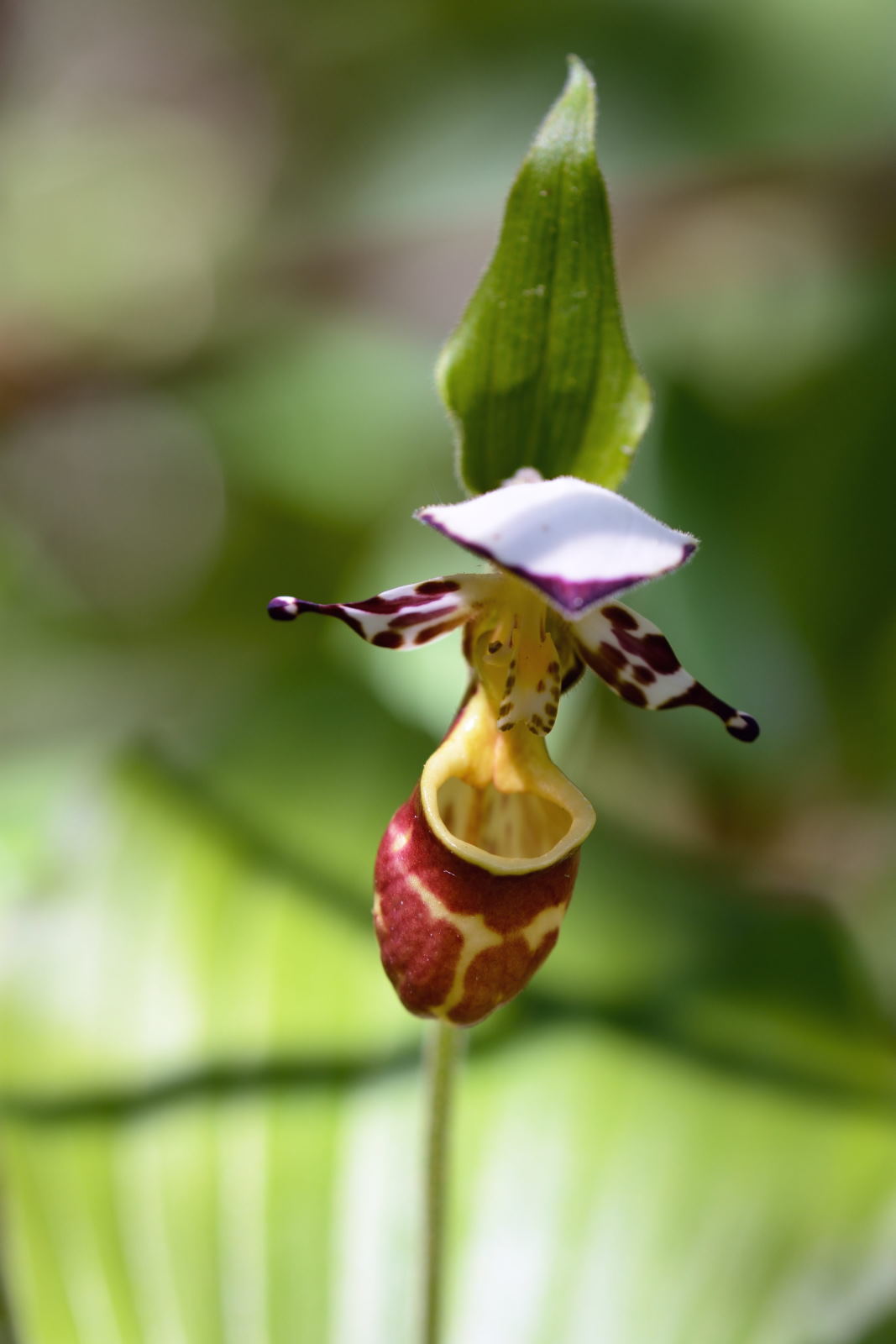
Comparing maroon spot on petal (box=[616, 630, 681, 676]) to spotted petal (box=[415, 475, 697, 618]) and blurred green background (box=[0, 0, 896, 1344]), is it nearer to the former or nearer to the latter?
spotted petal (box=[415, 475, 697, 618])

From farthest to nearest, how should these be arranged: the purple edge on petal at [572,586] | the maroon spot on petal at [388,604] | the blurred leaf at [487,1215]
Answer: the blurred leaf at [487,1215] < the maroon spot on petal at [388,604] < the purple edge on petal at [572,586]

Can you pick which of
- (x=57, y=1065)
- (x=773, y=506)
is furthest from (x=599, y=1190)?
(x=773, y=506)

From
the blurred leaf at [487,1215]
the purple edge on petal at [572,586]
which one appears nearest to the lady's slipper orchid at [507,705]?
the purple edge on petal at [572,586]

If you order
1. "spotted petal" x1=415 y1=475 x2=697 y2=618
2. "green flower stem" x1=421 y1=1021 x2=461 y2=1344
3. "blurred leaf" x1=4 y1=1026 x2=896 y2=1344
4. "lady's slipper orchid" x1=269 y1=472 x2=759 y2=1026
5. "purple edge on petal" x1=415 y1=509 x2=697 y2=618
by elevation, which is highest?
"spotted petal" x1=415 y1=475 x2=697 y2=618

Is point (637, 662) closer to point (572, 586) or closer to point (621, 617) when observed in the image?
point (621, 617)

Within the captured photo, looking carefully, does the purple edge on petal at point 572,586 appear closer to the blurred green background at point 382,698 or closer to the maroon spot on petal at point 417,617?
the maroon spot on petal at point 417,617

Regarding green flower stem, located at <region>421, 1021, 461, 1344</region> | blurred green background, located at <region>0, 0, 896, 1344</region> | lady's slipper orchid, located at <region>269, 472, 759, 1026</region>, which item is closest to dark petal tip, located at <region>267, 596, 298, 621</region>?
lady's slipper orchid, located at <region>269, 472, 759, 1026</region>

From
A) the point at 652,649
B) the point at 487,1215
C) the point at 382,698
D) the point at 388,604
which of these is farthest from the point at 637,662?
the point at 382,698
